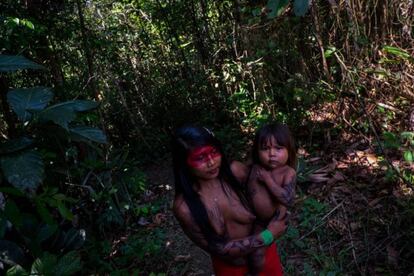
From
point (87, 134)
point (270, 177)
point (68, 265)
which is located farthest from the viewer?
point (68, 265)

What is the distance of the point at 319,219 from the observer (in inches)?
121

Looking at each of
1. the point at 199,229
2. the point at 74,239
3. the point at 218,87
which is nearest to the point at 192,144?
the point at 199,229

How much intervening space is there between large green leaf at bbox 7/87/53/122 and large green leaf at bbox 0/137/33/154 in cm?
12

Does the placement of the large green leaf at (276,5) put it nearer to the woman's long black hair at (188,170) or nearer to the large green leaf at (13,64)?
the woman's long black hair at (188,170)

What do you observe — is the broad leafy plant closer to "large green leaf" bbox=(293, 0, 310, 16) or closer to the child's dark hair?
the child's dark hair

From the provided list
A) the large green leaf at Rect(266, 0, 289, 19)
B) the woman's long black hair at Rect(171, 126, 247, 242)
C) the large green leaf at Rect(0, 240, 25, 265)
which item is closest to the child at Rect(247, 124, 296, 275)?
the woman's long black hair at Rect(171, 126, 247, 242)

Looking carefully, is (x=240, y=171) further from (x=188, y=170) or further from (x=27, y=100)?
(x=27, y=100)

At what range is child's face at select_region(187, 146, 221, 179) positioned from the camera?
1.46 meters

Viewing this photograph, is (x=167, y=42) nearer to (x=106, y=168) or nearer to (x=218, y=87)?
(x=218, y=87)

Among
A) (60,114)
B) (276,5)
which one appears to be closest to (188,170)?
(60,114)

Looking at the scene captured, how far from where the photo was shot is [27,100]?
172cm

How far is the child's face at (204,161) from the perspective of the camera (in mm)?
1458

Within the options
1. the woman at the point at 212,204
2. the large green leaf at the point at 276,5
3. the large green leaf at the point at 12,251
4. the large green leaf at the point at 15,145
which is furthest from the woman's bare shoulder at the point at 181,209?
the large green leaf at the point at 12,251

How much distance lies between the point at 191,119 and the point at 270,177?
400 centimetres
